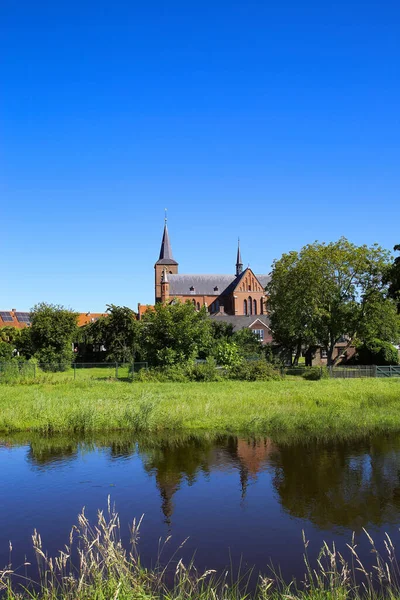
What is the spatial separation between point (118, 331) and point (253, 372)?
20028mm

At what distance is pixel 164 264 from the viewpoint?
106 m

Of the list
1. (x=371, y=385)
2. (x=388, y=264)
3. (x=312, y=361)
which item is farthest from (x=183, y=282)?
(x=371, y=385)

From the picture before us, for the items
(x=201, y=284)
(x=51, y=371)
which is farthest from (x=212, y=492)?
(x=201, y=284)

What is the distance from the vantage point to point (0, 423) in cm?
2008

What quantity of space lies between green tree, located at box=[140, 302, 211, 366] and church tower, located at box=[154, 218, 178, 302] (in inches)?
2734

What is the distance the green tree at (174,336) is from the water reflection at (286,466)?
1631 cm

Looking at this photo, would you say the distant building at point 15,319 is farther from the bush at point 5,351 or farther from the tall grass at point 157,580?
the tall grass at point 157,580

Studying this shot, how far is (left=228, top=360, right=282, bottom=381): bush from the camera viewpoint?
33938 mm

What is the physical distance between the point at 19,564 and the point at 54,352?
4178 cm

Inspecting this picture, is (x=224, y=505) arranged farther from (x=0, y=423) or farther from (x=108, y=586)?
(x=0, y=423)

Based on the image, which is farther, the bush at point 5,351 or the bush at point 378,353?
the bush at point 5,351

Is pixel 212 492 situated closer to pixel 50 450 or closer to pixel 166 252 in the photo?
pixel 50 450

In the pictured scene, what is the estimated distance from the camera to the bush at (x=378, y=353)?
141ft

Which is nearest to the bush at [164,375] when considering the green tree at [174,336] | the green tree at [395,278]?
the green tree at [174,336]
